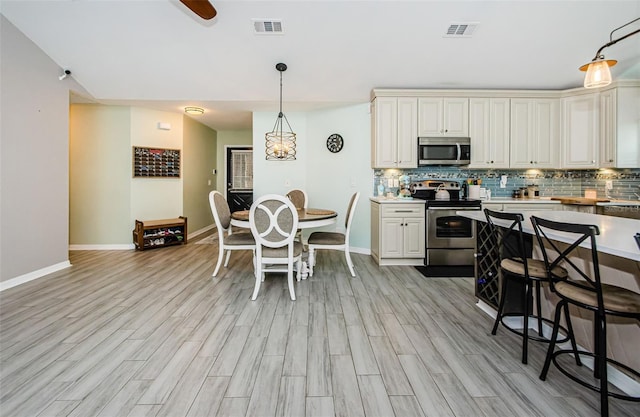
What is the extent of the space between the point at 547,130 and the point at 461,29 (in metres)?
2.15

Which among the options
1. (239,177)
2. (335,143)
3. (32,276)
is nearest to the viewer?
(32,276)

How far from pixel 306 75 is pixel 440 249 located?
302 cm

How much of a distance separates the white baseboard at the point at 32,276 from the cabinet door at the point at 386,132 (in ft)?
14.8

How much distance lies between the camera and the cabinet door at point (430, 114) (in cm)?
433

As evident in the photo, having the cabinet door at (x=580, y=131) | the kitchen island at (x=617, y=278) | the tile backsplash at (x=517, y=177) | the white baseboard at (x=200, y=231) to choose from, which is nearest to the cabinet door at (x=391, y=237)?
the tile backsplash at (x=517, y=177)

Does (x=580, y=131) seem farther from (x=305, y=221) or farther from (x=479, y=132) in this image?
(x=305, y=221)

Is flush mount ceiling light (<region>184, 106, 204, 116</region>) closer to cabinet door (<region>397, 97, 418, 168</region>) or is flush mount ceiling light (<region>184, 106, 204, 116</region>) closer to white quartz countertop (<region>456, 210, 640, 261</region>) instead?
cabinet door (<region>397, 97, 418, 168</region>)

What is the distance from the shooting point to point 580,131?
4250 mm

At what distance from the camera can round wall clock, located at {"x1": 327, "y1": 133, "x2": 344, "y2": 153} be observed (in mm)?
4994

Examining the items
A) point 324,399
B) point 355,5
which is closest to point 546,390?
point 324,399

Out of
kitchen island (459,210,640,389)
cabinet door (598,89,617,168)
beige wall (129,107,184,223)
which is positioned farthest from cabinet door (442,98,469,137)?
beige wall (129,107,184,223)

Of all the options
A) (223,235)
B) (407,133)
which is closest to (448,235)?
(407,133)

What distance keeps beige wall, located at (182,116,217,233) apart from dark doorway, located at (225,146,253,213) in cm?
41

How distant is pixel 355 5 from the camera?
3.18m
